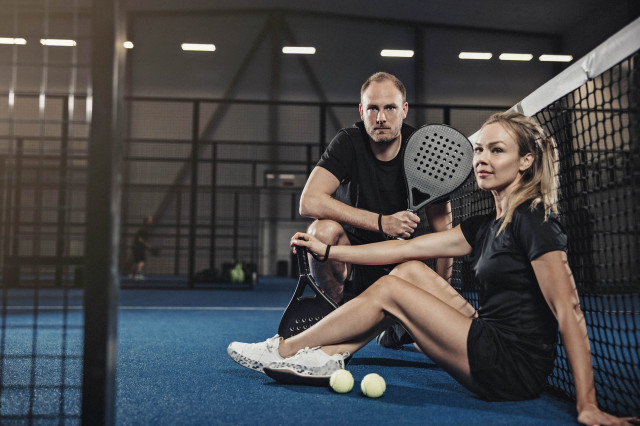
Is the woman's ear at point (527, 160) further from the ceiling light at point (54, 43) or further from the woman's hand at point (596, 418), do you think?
the ceiling light at point (54, 43)

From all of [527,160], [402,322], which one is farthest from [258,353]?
[527,160]

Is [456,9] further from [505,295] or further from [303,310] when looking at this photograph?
[505,295]

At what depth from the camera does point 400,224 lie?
96.4 inches

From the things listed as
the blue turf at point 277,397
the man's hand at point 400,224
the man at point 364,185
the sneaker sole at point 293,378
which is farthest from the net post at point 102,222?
the man at point 364,185

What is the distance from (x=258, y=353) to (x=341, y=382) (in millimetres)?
399

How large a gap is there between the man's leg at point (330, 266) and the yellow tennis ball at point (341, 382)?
0.84 metres

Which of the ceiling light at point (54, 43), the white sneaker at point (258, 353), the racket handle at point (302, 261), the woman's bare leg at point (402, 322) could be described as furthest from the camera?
the racket handle at point (302, 261)

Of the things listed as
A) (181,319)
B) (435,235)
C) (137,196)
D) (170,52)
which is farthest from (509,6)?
(435,235)

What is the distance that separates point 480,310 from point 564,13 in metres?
Result: 13.0

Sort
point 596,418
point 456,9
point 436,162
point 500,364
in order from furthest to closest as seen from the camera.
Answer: point 456,9 → point 436,162 → point 500,364 → point 596,418

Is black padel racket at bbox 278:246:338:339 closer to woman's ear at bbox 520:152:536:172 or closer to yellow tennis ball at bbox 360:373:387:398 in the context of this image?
yellow tennis ball at bbox 360:373:387:398

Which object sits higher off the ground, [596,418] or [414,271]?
[414,271]

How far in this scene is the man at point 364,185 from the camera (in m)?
2.71

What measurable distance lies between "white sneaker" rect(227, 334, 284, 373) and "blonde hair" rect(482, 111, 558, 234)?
3.31 ft
